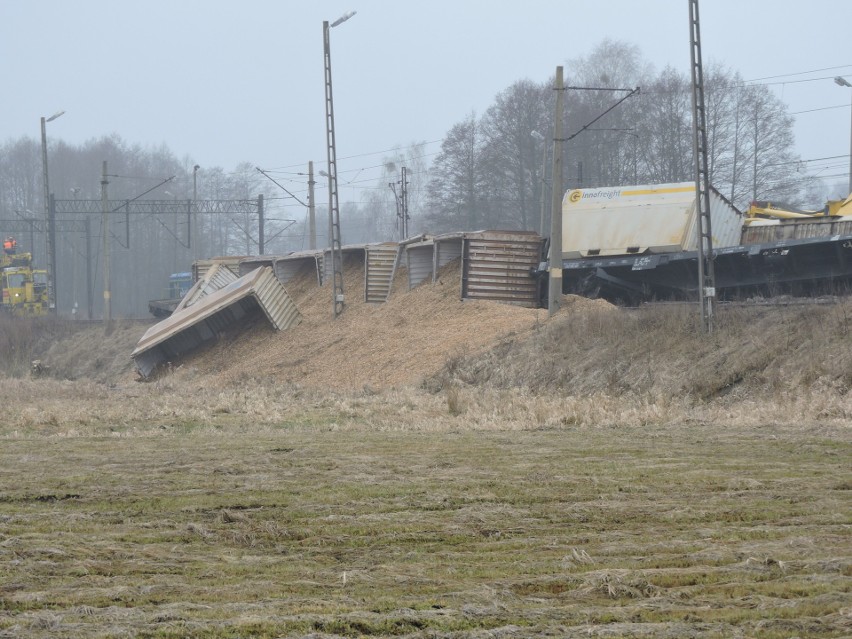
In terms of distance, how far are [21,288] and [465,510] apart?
203 feet

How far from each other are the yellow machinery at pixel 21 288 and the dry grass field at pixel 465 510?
46925 mm

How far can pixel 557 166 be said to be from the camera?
2555 cm

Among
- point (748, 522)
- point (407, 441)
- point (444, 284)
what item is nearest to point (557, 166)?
point (444, 284)

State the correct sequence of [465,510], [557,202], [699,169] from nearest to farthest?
[465,510]
[699,169]
[557,202]

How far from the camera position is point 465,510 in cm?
816

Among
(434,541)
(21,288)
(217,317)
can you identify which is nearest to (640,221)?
(217,317)

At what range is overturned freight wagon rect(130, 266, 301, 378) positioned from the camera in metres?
34.8

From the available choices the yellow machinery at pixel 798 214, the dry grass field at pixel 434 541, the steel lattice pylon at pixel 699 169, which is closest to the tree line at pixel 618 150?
the yellow machinery at pixel 798 214

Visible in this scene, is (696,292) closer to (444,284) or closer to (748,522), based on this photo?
(444,284)

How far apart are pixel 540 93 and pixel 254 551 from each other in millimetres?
61828

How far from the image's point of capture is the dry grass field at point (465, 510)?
527 centimetres

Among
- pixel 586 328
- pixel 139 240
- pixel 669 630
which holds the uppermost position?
pixel 139 240

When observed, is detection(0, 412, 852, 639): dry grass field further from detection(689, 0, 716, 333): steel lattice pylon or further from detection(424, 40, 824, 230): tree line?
detection(424, 40, 824, 230): tree line

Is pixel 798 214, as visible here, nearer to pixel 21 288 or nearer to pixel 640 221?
pixel 640 221
